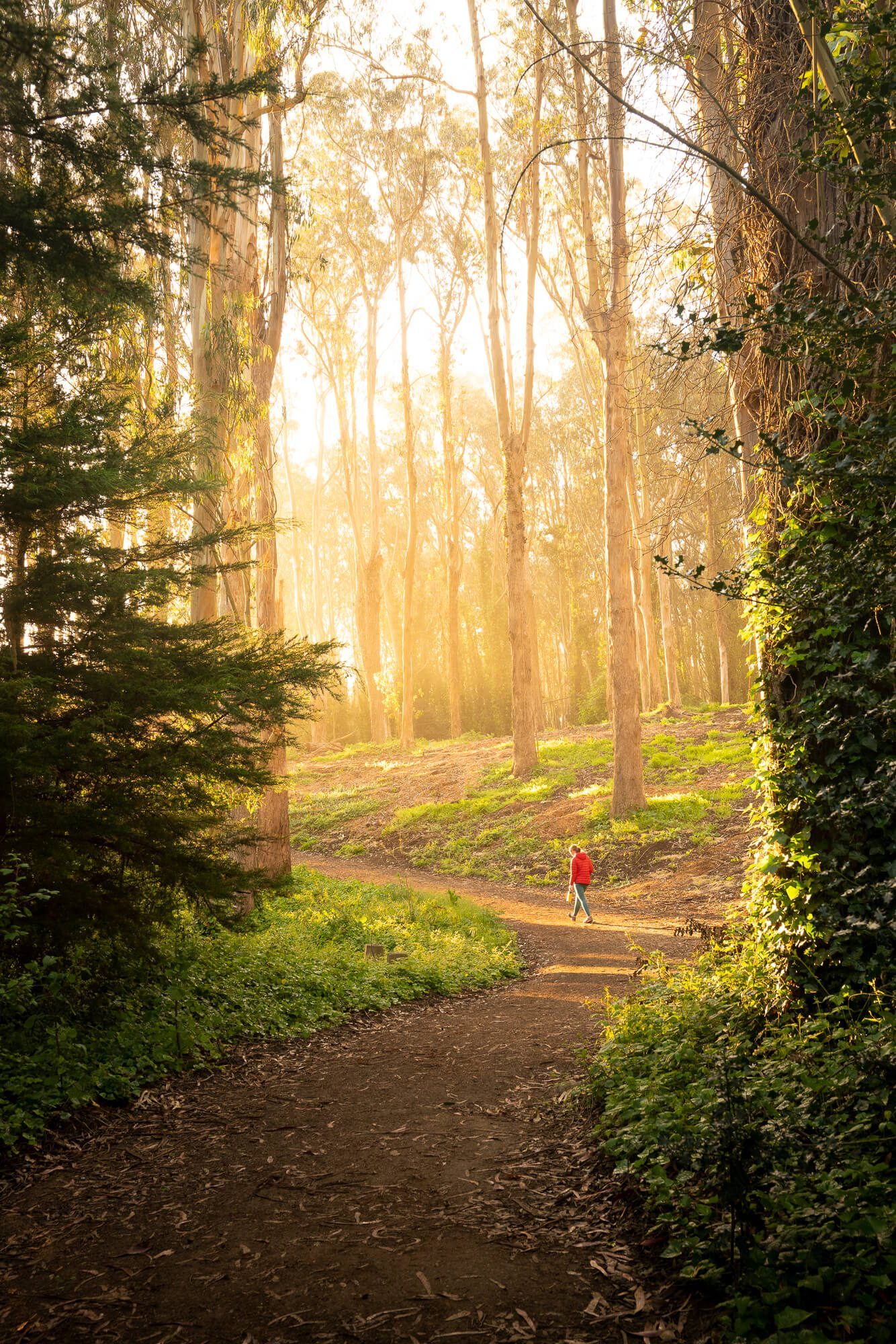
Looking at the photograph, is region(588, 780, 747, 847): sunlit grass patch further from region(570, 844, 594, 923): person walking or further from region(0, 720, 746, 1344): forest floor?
region(0, 720, 746, 1344): forest floor

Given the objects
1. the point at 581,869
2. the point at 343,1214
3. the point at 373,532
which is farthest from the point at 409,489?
the point at 343,1214

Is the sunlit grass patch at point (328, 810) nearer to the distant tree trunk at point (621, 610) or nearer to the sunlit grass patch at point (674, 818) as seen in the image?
the sunlit grass patch at point (674, 818)

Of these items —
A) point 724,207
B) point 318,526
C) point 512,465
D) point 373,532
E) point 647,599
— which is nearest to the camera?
point 724,207

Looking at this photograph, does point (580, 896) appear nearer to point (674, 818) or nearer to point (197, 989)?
point (674, 818)

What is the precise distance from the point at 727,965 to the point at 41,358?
6.10 m

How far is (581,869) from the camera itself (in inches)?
502

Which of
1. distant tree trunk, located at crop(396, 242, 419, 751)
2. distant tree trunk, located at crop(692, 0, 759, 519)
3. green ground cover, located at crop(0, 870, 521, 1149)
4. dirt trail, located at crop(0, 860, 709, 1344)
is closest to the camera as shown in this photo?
dirt trail, located at crop(0, 860, 709, 1344)

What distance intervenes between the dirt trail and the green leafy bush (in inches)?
9.7

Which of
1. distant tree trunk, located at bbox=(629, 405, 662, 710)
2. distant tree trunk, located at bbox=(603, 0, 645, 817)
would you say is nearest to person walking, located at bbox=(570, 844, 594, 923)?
distant tree trunk, located at bbox=(603, 0, 645, 817)

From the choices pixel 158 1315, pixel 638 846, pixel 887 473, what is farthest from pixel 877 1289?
pixel 638 846

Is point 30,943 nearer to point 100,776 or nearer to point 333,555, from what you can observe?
point 100,776

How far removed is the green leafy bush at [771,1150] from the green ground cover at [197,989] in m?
3.09

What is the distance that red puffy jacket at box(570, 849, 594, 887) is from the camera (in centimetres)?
1272

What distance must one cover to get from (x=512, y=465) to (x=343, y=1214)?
706 inches
